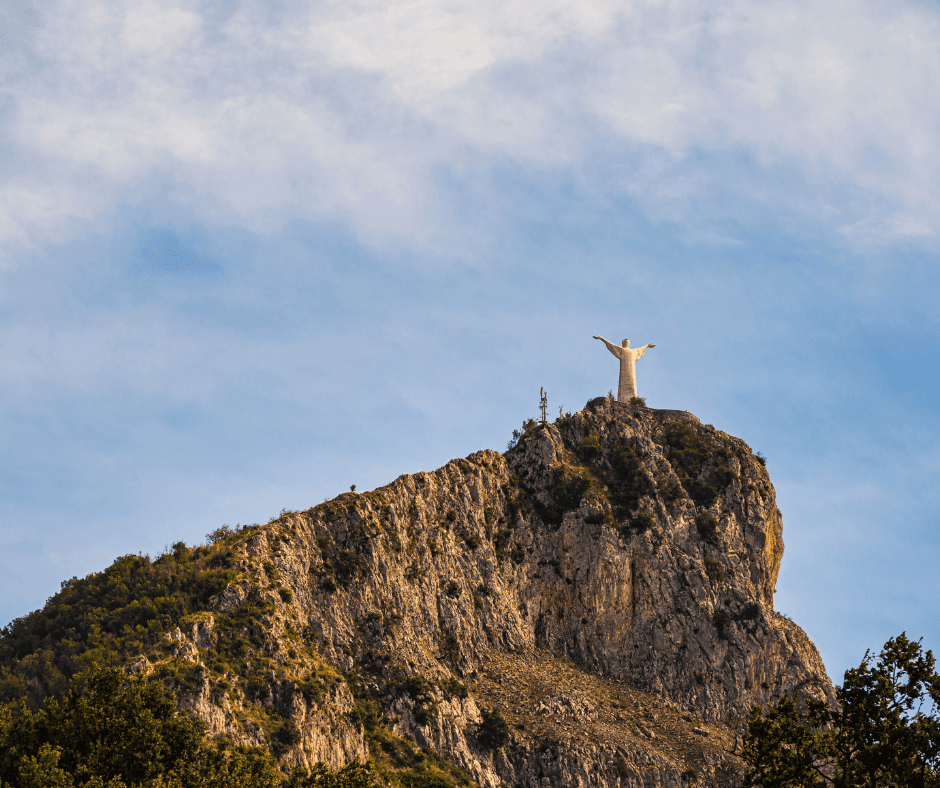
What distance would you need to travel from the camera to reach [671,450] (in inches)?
5630

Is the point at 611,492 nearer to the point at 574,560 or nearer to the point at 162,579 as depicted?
the point at 574,560

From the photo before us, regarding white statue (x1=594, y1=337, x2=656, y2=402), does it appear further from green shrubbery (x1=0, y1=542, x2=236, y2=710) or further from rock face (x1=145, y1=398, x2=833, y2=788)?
green shrubbery (x1=0, y1=542, x2=236, y2=710)

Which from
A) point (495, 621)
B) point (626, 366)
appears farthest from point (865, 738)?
point (626, 366)

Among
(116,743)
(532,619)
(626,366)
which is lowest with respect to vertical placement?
(116,743)

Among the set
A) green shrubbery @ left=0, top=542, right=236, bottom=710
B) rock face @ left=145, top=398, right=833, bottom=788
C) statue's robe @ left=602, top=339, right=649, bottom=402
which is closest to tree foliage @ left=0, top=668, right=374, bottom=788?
rock face @ left=145, top=398, right=833, bottom=788

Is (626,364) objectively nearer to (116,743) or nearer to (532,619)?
(532,619)

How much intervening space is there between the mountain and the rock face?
230mm

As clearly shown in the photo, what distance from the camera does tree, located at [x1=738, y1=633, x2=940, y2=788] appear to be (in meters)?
51.5

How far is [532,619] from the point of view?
126m

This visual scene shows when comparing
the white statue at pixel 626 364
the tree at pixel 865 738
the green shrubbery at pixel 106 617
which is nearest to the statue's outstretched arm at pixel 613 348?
the white statue at pixel 626 364

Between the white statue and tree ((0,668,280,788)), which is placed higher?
the white statue

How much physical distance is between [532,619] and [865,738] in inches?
2941

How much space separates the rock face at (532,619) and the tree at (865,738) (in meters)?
51.6

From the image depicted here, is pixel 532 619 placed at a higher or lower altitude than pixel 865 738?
higher
